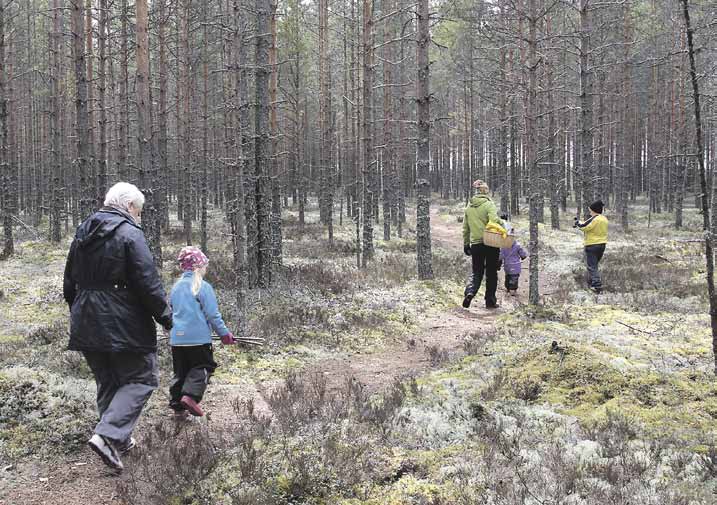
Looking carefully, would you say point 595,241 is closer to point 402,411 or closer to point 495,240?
point 495,240

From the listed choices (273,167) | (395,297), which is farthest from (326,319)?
(273,167)

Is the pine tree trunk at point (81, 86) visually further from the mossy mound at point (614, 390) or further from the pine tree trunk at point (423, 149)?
the mossy mound at point (614, 390)

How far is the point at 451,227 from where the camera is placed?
96.2 ft

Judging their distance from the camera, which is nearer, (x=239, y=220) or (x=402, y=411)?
(x=402, y=411)

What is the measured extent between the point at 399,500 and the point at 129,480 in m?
2.21

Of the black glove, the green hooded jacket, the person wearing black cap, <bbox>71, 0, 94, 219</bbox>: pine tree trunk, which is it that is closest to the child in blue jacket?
the black glove

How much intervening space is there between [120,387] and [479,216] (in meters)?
7.87

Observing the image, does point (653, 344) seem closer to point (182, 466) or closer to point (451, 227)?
point (182, 466)

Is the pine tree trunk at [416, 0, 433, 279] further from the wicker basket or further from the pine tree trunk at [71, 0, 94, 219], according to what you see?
the pine tree trunk at [71, 0, 94, 219]

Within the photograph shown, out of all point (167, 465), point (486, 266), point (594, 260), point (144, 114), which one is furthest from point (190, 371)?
point (594, 260)

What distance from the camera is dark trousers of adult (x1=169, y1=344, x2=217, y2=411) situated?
5.48 m

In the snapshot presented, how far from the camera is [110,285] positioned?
430cm

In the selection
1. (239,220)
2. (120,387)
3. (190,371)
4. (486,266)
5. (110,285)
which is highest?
(239,220)

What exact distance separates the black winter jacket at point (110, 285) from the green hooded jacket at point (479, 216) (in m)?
7.49
